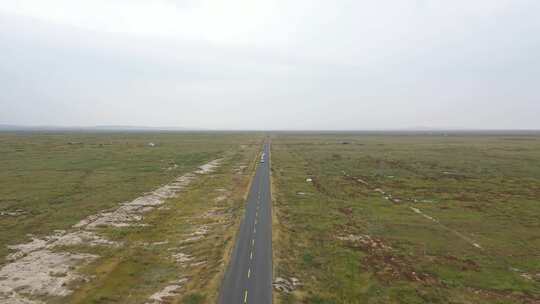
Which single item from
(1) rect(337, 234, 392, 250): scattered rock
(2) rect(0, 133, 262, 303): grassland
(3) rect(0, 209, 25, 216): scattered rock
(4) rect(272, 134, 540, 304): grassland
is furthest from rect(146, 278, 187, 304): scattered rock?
(3) rect(0, 209, 25, 216): scattered rock

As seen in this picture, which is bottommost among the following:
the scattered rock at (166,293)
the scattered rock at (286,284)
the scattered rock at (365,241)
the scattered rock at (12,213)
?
the scattered rock at (166,293)

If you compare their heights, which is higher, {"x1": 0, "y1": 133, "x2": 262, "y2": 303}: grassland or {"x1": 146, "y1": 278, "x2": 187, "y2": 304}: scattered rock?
{"x1": 0, "y1": 133, "x2": 262, "y2": 303}: grassland

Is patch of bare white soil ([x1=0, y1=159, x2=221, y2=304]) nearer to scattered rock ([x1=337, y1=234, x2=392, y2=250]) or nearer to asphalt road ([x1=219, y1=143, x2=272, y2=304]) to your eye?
asphalt road ([x1=219, y1=143, x2=272, y2=304])

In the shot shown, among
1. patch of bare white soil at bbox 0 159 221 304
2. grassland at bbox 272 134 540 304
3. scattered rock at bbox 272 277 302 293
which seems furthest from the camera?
grassland at bbox 272 134 540 304

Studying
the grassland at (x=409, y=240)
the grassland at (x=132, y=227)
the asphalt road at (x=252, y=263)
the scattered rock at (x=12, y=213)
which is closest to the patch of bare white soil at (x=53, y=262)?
the grassland at (x=132, y=227)

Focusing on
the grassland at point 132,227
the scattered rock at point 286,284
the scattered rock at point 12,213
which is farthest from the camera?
the scattered rock at point 12,213

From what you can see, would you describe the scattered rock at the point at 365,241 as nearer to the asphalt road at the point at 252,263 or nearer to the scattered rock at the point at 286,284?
the asphalt road at the point at 252,263
